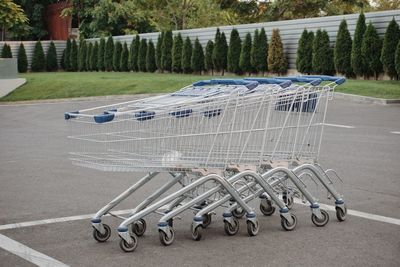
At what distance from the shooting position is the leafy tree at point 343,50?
24984 millimetres

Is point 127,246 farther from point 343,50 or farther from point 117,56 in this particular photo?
point 117,56

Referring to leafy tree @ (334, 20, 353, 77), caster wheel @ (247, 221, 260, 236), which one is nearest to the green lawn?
leafy tree @ (334, 20, 353, 77)

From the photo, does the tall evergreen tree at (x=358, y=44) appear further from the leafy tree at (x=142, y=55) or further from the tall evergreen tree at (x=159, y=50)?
the leafy tree at (x=142, y=55)

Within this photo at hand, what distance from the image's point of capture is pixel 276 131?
21.2 ft

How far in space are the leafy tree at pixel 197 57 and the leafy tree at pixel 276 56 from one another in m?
5.19

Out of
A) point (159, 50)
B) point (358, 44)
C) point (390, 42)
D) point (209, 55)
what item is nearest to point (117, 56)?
point (159, 50)

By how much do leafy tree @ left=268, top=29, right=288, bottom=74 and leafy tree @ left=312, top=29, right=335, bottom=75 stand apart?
259cm

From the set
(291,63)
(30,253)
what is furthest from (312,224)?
(291,63)

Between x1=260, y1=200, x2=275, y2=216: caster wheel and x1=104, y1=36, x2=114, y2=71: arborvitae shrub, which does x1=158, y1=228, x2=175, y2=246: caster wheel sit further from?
x1=104, y1=36, x2=114, y2=71: arborvitae shrub

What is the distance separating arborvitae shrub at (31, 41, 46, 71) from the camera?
1845 inches

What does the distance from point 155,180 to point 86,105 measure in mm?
14935

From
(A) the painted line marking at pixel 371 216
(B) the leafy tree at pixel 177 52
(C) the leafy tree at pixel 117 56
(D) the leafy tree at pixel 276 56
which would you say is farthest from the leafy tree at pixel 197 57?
(A) the painted line marking at pixel 371 216

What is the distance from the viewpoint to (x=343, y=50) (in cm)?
2506

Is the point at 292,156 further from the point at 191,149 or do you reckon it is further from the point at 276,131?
the point at 191,149
